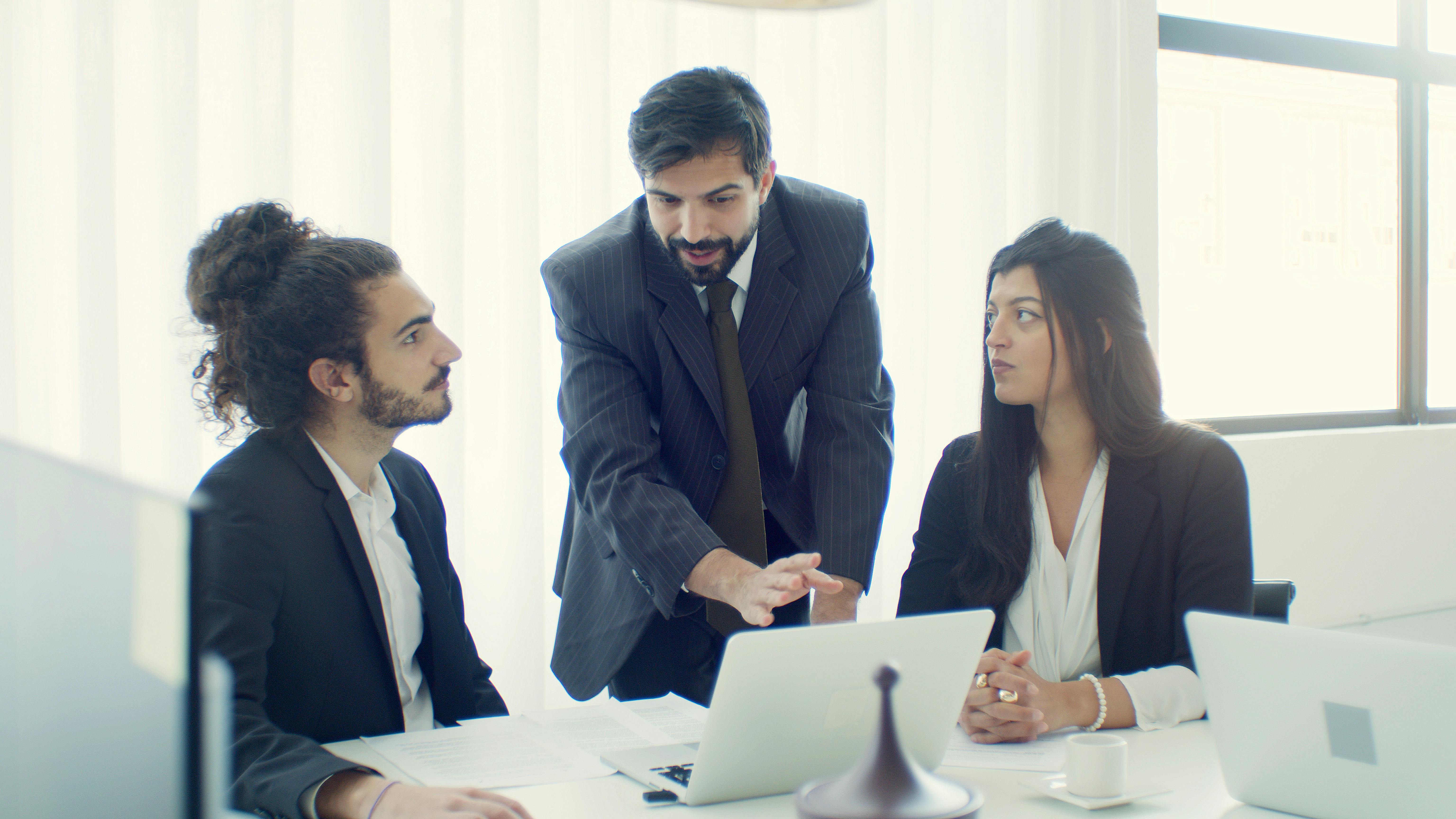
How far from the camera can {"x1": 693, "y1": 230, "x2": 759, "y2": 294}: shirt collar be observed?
6.68 feet

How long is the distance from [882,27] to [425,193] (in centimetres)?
145

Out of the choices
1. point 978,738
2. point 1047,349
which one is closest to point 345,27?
point 1047,349

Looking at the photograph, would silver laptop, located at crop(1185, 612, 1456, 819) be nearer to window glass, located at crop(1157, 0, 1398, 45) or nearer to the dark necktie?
the dark necktie

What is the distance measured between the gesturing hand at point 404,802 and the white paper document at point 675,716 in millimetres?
344

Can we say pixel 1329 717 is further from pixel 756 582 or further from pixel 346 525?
pixel 346 525

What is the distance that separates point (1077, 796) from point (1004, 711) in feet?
0.79

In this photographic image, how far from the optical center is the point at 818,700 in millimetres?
1140

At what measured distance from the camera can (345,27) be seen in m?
2.58

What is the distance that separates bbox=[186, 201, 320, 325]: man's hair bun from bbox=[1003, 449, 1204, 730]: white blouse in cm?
133

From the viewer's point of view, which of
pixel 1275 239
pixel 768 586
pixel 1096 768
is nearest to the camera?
pixel 1096 768

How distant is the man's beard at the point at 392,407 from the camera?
173 cm

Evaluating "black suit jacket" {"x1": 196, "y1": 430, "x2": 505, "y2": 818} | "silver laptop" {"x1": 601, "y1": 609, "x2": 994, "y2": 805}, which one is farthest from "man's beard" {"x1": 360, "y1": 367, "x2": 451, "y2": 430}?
"silver laptop" {"x1": 601, "y1": 609, "x2": 994, "y2": 805}

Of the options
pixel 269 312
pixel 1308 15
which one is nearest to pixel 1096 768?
pixel 269 312

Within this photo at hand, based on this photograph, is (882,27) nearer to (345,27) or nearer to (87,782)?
(345,27)
